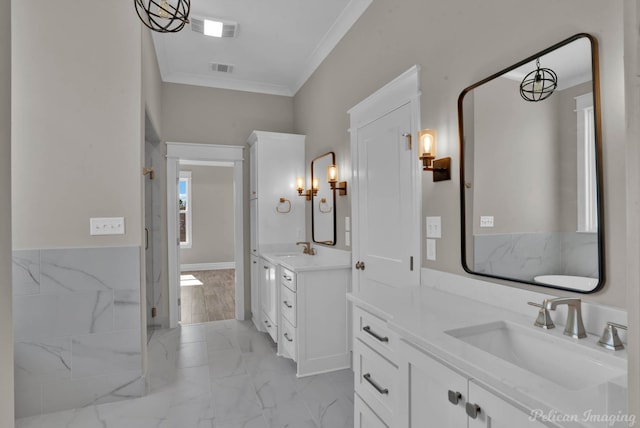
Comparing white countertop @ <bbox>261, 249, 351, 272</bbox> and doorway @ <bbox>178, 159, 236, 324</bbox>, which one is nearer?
white countertop @ <bbox>261, 249, 351, 272</bbox>

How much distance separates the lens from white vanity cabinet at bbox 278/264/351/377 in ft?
9.17

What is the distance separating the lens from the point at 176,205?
13.6 feet

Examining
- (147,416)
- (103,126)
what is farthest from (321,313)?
(103,126)

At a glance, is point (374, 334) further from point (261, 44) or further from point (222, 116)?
point (222, 116)

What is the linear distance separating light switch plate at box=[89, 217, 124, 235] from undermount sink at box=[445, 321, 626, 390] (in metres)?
2.27

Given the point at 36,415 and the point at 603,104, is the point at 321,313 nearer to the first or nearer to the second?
the point at 36,415

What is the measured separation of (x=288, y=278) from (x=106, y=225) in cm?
141

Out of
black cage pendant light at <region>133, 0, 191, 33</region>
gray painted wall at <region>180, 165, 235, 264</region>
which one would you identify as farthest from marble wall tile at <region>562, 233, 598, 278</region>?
gray painted wall at <region>180, 165, 235, 264</region>

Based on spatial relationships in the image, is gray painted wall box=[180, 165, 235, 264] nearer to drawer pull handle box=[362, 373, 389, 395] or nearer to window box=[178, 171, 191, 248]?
window box=[178, 171, 191, 248]

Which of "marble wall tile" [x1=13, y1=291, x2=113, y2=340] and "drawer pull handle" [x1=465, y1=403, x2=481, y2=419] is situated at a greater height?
"drawer pull handle" [x1=465, y1=403, x2=481, y2=419]

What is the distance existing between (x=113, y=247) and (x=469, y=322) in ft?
7.62

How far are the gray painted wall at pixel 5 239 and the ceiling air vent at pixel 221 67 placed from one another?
10.5ft

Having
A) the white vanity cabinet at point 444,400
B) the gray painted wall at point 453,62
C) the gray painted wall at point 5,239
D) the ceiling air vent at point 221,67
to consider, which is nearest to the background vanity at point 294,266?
the gray painted wall at point 453,62

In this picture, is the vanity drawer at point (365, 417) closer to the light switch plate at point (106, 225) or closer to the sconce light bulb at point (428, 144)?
the sconce light bulb at point (428, 144)
